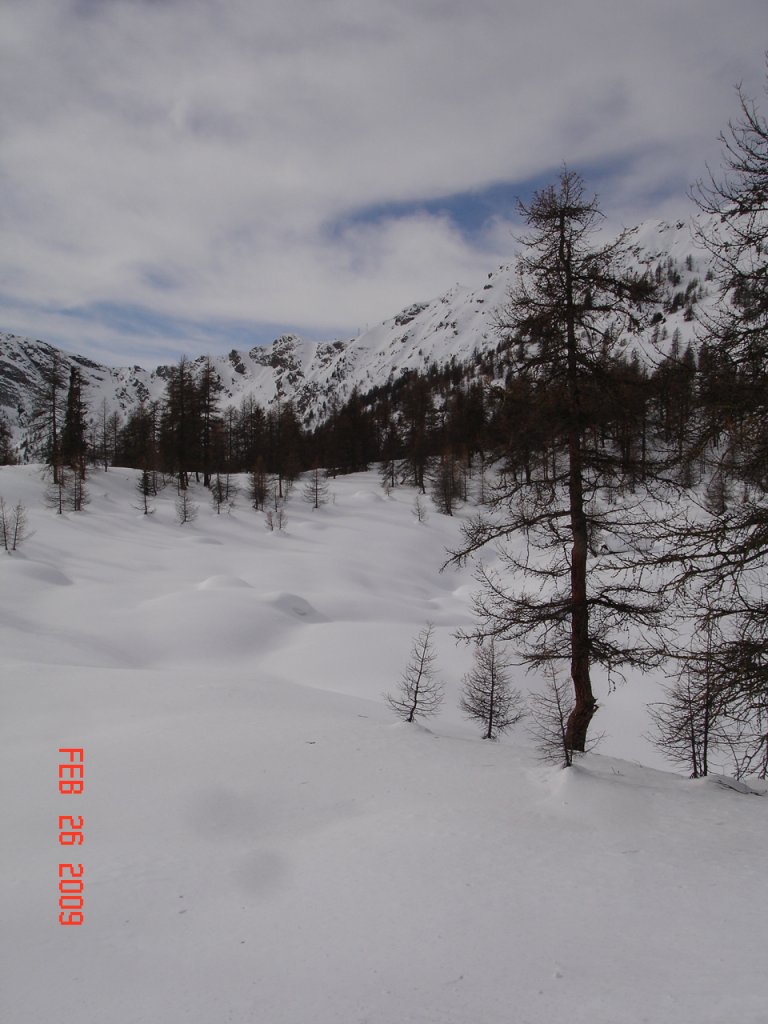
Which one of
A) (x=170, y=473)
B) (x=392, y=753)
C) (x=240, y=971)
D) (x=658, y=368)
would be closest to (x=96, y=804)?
(x=240, y=971)

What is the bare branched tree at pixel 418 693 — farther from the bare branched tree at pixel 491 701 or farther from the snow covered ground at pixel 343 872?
the snow covered ground at pixel 343 872

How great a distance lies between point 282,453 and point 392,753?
5814cm

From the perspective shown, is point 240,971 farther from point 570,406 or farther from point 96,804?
point 570,406

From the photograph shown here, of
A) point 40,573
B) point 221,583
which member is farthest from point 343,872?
point 40,573

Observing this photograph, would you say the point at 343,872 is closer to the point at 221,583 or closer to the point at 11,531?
the point at 221,583
